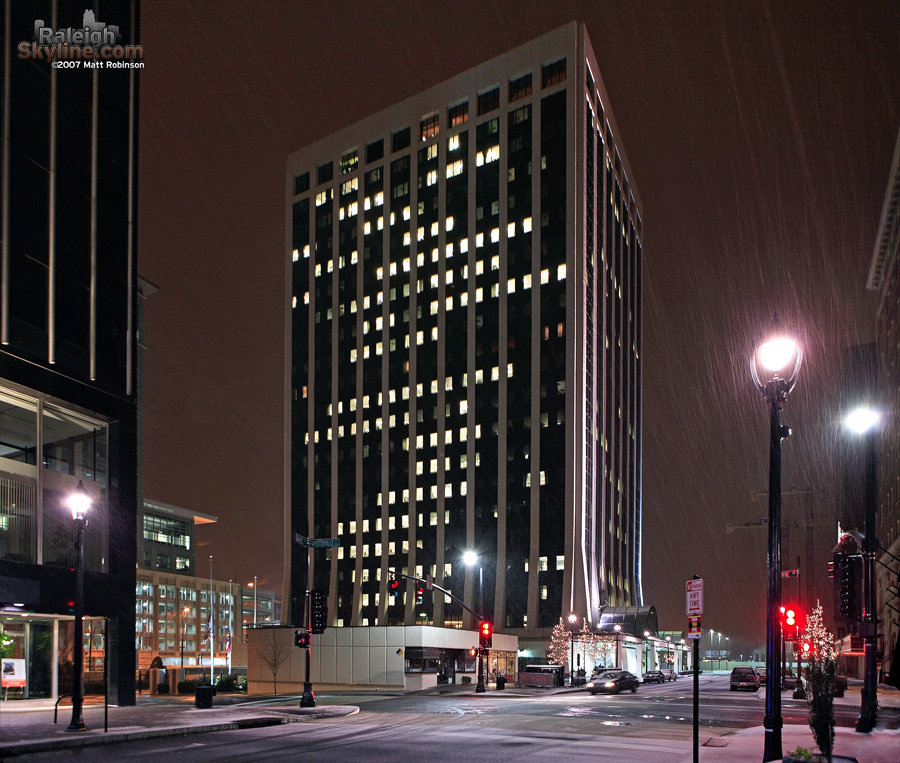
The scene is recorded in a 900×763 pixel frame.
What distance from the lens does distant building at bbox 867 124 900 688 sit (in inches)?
4117

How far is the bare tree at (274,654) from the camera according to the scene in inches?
3040

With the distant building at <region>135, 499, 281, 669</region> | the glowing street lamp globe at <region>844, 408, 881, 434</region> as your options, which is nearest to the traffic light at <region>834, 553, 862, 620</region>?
the glowing street lamp globe at <region>844, 408, 881, 434</region>

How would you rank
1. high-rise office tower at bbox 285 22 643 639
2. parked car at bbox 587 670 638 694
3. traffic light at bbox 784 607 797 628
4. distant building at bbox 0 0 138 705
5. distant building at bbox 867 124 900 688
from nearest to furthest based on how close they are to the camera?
distant building at bbox 0 0 138 705
traffic light at bbox 784 607 797 628
parked car at bbox 587 670 638 694
distant building at bbox 867 124 900 688
high-rise office tower at bbox 285 22 643 639

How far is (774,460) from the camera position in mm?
15719

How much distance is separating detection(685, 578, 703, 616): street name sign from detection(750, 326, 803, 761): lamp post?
3.80 feet

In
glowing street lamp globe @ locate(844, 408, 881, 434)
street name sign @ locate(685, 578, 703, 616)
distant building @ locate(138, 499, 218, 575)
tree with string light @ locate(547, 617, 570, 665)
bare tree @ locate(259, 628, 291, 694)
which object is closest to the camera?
street name sign @ locate(685, 578, 703, 616)

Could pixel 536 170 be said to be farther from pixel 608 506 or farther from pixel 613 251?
pixel 608 506

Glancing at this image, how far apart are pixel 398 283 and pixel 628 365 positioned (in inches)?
1617

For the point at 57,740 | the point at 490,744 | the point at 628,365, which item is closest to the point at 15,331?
the point at 57,740

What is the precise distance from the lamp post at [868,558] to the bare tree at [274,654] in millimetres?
55652

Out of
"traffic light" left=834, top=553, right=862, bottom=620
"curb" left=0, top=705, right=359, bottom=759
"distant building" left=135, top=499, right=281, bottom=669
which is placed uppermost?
"traffic light" left=834, top=553, right=862, bottom=620

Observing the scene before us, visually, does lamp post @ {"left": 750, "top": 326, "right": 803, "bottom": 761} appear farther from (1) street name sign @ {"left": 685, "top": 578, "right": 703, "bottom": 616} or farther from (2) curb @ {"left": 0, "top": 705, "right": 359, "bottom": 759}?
(2) curb @ {"left": 0, "top": 705, "right": 359, "bottom": 759}

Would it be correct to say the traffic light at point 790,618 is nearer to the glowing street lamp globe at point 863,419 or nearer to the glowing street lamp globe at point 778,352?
the glowing street lamp globe at point 863,419

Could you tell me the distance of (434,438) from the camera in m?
122
